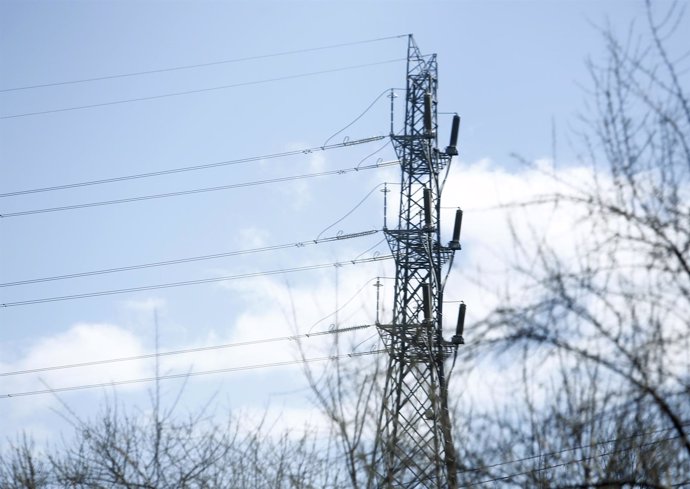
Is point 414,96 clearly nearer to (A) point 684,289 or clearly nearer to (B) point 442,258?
(B) point 442,258

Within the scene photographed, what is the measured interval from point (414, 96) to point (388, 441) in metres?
13.0

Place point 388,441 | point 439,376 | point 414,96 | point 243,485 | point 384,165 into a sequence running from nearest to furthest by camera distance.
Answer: point 388,441 < point 243,485 < point 439,376 < point 414,96 < point 384,165

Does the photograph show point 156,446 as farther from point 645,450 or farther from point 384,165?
point 384,165

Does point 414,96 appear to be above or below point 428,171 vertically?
above

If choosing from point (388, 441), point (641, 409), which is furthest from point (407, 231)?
point (641, 409)

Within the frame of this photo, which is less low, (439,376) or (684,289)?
(439,376)

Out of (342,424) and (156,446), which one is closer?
(342,424)

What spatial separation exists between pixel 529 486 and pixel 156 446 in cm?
1005

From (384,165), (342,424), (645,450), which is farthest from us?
(384,165)

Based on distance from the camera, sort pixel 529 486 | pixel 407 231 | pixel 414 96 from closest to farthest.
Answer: pixel 529 486, pixel 407 231, pixel 414 96

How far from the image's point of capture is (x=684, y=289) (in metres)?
7.66

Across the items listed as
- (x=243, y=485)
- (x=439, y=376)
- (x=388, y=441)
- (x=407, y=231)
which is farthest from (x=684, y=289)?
(x=407, y=231)

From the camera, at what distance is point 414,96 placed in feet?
86.7

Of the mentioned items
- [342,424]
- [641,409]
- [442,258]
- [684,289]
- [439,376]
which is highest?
[442,258]
